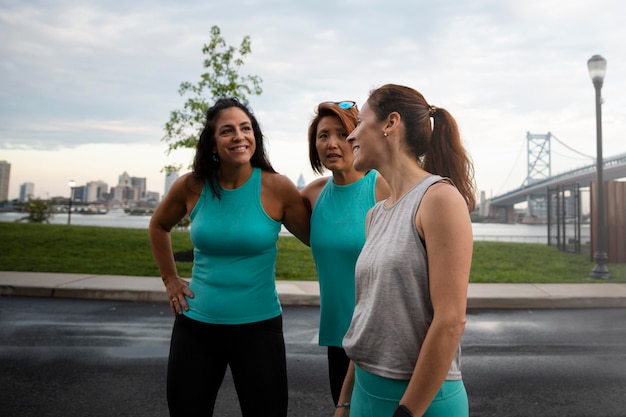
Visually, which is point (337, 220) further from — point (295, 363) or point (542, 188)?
point (542, 188)

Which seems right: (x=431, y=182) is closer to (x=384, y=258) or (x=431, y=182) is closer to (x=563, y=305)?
(x=384, y=258)

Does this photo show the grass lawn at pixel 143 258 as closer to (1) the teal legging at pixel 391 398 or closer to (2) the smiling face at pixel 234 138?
(2) the smiling face at pixel 234 138

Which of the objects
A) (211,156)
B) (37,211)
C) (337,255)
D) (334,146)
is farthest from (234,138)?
(37,211)

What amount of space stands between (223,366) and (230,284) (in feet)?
1.29

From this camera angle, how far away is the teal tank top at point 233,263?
213 cm

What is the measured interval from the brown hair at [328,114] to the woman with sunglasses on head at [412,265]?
2.91 feet

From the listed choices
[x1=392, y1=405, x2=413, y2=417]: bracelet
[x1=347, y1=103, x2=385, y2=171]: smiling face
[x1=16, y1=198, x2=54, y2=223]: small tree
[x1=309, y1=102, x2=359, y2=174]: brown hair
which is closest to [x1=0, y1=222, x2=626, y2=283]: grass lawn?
[x1=309, y1=102, x2=359, y2=174]: brown hair

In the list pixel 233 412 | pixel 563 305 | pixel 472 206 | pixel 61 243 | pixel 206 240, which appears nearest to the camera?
pixel 472 206

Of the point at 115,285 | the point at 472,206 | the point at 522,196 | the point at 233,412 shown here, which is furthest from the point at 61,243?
the point at 522,196

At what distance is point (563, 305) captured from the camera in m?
7.48

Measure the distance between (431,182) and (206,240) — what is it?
1232 millimetres

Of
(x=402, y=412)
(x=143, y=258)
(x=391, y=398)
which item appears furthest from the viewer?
(x=143, y=258)

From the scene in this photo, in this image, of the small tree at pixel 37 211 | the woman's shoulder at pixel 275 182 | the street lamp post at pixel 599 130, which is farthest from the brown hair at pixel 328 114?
the small tree at pixel 37 211

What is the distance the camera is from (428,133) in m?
1.48
